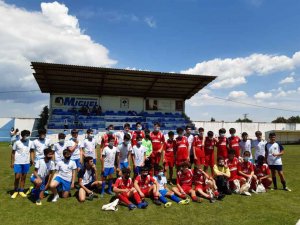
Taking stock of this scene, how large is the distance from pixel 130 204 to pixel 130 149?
2490mm

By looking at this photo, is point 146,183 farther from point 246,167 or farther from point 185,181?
point 246,167

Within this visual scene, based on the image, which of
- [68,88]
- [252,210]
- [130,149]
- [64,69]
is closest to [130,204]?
[130,149]

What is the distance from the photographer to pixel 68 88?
3188 centimetres

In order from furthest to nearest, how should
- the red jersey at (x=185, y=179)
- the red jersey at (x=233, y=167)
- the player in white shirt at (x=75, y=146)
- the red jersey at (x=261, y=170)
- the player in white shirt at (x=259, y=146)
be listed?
the player in white shirt at (x=259, y=146) → the red jersey at (x=261, y=170) → the player in white shirt at (x=75, y=146) → the red jersey at (x=233, y=167) → the red jersey at (x=185, y=179)

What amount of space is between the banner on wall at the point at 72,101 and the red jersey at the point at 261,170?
1039 inches

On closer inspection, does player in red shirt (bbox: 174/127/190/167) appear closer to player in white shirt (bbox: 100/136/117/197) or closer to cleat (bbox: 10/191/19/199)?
player in white shirt (bbox: 100/136/117/197)

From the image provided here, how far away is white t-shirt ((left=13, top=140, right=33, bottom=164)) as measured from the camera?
8.49 m

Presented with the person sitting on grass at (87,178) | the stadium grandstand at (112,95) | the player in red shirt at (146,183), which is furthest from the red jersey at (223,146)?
the stadium grandstand at (112,95)

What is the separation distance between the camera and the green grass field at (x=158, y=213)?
6.64 meters

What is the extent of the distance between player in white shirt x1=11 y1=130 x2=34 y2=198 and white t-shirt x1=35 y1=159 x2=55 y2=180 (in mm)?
531

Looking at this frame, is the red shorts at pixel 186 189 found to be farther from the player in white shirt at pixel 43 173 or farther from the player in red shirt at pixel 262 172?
the player in white shirt at pixel 43 173

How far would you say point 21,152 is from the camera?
8.52 m

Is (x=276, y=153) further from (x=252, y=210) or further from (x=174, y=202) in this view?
(x=174, y=202)

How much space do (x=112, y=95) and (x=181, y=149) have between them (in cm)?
2517
